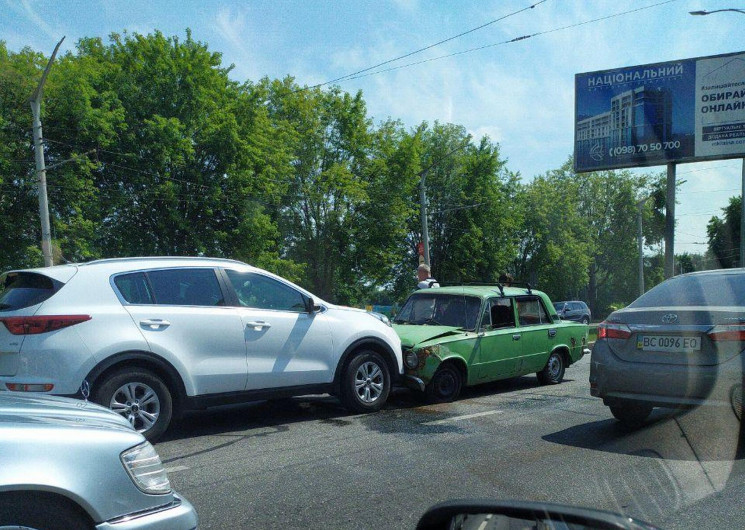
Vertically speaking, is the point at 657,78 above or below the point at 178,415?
above

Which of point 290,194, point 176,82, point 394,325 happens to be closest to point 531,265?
point 290,194

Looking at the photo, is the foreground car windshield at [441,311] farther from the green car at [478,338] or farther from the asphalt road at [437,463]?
the asphalt road at [437,463]

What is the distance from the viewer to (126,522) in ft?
8.70

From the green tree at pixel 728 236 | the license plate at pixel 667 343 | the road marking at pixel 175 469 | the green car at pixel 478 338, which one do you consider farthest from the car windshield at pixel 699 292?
the green tree at pixel 728 236

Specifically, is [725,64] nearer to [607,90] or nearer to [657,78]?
[657,78]

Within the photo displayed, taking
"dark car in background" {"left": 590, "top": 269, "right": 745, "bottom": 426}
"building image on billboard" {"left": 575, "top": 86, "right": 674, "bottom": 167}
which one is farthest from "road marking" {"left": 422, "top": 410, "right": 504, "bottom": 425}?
"building image on billboard" {"left": 575, "top": 86, "right": 674, "bottom": 167}

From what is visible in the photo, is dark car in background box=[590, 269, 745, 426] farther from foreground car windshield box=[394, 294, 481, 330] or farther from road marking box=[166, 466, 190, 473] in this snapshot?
road marking box=[166, 466, 190, 473]

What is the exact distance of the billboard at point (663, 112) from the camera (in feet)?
66.8

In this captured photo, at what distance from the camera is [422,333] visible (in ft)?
28.1

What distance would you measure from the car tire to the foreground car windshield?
180 cm

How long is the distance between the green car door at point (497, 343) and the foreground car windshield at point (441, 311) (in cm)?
19

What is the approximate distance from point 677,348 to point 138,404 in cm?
481

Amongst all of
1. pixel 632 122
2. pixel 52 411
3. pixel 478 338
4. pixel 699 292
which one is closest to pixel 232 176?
pixel 632 122

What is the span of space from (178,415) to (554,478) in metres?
3.46
